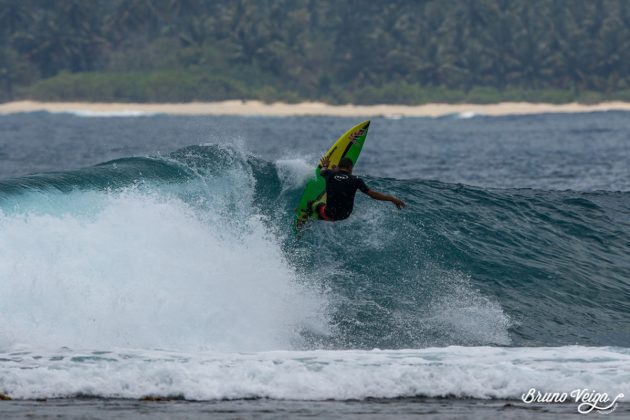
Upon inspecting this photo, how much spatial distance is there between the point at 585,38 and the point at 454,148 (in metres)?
67.9

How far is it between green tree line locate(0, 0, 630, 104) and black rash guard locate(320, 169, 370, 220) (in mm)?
98993

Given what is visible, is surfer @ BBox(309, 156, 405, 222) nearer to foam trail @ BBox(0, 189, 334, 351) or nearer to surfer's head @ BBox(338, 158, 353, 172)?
surfer's head @ BBox(338, 158, 353, 172)

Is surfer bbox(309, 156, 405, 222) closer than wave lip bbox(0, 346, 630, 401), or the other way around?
wave lip bbox(0, 346, 630, 401)

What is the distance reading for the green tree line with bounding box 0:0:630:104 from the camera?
11462cm

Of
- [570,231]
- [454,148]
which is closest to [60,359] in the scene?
[570,231]

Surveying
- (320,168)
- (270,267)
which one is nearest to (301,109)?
(320,168)

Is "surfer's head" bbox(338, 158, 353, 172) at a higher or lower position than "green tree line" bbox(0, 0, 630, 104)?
higher

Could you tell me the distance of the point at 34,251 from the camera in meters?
13.5

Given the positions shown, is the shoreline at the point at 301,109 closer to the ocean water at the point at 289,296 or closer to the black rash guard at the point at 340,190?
the ocean water at the point at 289,296
